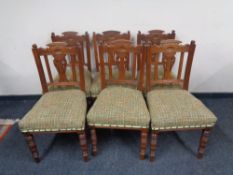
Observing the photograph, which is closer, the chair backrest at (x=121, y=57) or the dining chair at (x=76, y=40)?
the chair backrest at (x=121, y=57)

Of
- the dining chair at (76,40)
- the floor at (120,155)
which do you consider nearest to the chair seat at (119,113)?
the floor at (120,155)

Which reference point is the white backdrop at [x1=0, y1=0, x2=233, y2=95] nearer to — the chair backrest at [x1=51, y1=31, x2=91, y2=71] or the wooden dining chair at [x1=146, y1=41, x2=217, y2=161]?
the chair backrest at [x1=51, y1=31, x2=91, y2=71]

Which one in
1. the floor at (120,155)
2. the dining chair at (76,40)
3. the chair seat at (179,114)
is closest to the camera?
the chair seat at (179,114)

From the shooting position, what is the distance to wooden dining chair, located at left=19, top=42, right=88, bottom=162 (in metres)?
1.46

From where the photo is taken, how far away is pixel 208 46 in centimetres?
220

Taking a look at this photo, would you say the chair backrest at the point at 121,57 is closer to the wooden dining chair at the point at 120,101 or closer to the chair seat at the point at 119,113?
the wooden dining chair at the point at 120,101

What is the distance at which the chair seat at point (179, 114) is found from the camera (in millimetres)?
1447

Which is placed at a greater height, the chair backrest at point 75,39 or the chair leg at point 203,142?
the chair backrest at point 75,39

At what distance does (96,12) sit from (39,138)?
1.38 meters

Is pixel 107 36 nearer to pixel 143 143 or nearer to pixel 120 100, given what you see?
pixel 120 100

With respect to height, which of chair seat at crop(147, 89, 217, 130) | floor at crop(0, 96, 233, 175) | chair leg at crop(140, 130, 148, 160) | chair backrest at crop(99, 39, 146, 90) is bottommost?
floor at crop(0, 96, 233, 175)

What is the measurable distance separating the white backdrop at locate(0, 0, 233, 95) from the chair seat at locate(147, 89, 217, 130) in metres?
0.90

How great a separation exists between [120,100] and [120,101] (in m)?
0.01

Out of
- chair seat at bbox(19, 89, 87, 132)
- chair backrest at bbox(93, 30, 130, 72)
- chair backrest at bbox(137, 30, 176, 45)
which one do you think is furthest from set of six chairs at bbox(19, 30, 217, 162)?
chair backrest at bbox(137, 30, 176, 45)
